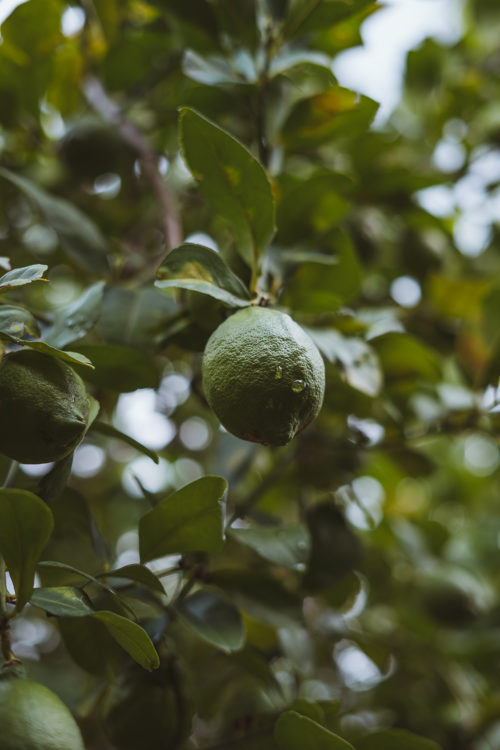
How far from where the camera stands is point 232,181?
847 mm

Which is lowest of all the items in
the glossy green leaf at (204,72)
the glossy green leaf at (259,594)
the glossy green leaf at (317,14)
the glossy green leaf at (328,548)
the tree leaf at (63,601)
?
the glossy green leaf at (328,548)

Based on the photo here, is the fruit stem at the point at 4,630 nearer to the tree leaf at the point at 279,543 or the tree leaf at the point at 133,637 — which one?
the tree leaf at the point at 133,637

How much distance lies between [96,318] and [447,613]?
1.21 m

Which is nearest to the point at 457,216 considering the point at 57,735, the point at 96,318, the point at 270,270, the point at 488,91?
the point at 488,91

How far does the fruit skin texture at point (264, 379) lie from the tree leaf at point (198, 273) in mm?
59

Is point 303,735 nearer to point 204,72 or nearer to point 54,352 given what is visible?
point 54,352

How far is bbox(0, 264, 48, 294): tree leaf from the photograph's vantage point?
68 cm

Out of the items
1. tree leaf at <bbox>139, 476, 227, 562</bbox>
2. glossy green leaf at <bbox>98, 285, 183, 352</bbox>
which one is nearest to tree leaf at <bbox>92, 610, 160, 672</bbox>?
tree leaf at <bbox>139, 476, 227, 562</bbox>

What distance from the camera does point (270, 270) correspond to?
40.2 inches

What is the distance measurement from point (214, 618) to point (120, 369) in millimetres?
366

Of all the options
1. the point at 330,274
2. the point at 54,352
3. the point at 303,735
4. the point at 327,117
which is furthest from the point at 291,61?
the point at 303,735

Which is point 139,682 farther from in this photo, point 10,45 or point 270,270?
point 10,45

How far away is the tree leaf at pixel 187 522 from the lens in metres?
0.77

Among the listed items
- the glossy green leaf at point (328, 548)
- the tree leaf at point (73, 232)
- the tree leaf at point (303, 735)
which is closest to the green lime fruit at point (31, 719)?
the tree leaf at point (303, 735)
